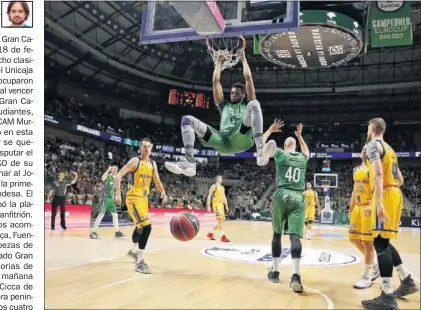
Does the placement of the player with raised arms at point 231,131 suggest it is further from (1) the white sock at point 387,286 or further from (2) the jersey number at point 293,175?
(1) the white sock at point 387,286

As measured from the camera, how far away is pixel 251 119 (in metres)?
3.46

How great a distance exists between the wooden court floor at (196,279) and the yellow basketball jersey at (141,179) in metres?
1.18

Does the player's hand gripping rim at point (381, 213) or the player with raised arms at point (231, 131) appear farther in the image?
the player's hand gripping rim at point (381, 213)

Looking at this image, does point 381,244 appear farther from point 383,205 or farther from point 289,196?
point 289,196

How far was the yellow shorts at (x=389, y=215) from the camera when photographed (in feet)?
13.6

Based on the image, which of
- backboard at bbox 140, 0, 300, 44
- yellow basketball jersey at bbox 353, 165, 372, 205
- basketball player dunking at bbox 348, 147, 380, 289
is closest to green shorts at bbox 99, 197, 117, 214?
backboard at bbox 140, 0, 300, 44

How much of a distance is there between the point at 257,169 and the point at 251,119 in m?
16.8

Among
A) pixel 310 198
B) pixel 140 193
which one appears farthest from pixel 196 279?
pixel 310 198

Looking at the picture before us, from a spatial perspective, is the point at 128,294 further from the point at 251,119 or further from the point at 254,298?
the point at 251,119

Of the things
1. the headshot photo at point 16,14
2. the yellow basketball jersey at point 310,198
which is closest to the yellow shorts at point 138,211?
the headshot photo at point 16,14

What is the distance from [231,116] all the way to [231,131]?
0.48ft

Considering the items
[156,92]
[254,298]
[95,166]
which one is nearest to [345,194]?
[156,92]

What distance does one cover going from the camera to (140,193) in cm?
625

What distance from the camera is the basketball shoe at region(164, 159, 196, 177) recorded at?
136 inches
